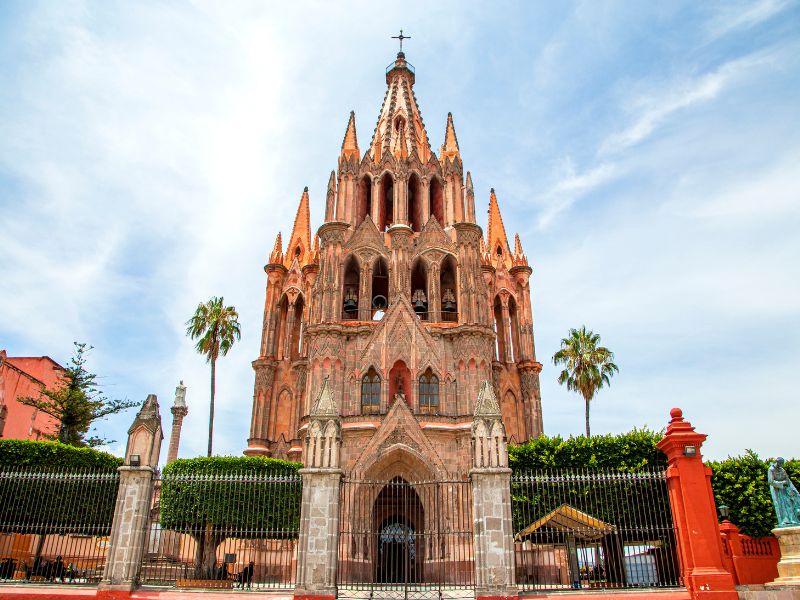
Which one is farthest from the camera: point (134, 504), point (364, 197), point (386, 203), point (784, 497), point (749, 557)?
point (386, 203)

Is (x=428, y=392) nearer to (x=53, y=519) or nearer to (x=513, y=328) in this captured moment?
(x=513, y=328)

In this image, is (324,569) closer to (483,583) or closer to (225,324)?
(483,583)

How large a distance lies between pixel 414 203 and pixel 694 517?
25389mm

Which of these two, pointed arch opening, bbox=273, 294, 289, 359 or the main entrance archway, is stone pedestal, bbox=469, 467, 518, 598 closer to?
the main entrance archway

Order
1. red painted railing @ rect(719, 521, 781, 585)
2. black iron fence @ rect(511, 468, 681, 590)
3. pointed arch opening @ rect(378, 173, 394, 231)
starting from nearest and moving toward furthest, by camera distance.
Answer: red painted railing @ rect(719, 521, 781, 585), black iron fence @ rect(511, 468, 681, 590), pointed arch opening @ rect(378, 173, 394, 231)

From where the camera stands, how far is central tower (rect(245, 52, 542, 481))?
27.0 m

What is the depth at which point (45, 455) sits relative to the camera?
2202 cm

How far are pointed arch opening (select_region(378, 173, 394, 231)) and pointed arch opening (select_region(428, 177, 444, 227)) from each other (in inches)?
95.4

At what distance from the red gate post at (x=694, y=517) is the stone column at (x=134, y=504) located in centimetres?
1239

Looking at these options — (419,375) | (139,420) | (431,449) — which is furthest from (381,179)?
(139,420)

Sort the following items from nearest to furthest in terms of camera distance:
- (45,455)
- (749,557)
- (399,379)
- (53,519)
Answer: (749,557), (53,519), (45,455), (399,379)

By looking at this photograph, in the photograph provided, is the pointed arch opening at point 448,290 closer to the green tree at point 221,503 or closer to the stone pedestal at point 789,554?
the green tree at point 221,503

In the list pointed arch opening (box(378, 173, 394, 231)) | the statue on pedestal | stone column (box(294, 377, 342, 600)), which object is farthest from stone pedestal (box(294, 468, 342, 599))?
pointed arch opening (box(378, 173, 394, 231))

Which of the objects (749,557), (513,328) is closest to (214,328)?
(513,328)
